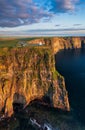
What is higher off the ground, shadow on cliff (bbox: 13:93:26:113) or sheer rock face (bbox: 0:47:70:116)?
sheer rock face (bbox: 0:47:70:116)

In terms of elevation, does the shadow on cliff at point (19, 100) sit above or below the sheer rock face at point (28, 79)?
below

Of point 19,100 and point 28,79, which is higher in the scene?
point 28,79

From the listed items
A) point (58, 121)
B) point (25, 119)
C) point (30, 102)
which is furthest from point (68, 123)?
point (30, 102)

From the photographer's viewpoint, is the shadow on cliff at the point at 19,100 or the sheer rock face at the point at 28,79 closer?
the sheer rock face at the point at 28,79

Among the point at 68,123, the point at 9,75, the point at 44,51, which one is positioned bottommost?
the point at 68,123

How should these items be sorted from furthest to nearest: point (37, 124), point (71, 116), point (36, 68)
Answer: point (36, 68), point (71, 116), point (37, 124)

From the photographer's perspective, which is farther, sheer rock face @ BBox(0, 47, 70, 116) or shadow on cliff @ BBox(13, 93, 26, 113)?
shadow on cliff @ BBox(13, 93, 26, 113)

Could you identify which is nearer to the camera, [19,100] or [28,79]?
[19,100]

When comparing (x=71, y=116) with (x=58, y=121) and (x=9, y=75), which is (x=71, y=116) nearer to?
(x=58, y=121)
